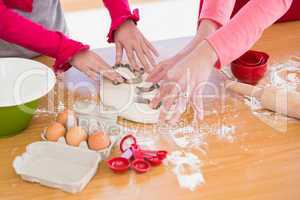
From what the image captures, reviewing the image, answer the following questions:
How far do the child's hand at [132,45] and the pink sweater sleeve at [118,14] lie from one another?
0.04ft

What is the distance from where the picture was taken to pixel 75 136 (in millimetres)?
964

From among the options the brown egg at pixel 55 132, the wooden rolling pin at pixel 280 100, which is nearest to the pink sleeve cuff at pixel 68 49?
the brown egg at pixel 55 132

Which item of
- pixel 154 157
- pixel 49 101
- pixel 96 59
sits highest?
pixel 96 59

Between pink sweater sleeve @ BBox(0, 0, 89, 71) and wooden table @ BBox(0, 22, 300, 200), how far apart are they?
0.59 ft

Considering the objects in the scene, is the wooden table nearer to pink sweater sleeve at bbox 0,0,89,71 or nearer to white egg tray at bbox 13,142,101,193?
white egg tray at bbox 13,142,101,193

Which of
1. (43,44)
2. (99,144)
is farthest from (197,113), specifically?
(43,44)

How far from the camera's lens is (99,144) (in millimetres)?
954

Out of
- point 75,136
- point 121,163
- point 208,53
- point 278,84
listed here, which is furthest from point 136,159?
point 278,84

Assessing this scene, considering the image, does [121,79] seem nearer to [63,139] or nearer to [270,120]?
[63,139]

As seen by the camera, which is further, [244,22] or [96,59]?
[96,59]

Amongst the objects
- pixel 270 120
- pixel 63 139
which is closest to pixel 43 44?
pixel 63 139

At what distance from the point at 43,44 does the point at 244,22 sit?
1.62 feet

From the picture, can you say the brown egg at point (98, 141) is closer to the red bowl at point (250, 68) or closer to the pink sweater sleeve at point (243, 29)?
the pink sweater sleeve at point (243, 29)

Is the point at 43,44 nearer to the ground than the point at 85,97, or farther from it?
farther from it
